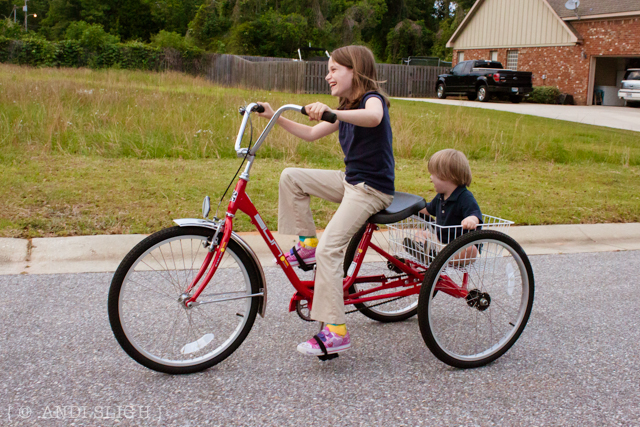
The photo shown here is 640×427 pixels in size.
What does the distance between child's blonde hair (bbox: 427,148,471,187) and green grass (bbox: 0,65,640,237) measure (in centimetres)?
251

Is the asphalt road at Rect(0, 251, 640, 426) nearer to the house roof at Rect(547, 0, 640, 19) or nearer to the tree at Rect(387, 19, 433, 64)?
the house roof at Rect(547, 0, 640, 19)

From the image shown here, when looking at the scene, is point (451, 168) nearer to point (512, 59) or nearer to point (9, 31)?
point (512, 59)

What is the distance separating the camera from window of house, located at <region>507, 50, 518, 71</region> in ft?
108

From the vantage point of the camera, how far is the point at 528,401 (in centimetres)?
300

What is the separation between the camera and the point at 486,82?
26.3m

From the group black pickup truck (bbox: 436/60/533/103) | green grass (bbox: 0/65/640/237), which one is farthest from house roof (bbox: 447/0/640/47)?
green grass (bbox: 0/65/640/237)

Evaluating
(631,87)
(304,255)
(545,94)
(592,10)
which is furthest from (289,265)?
(592,10)

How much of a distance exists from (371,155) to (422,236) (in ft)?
1.75

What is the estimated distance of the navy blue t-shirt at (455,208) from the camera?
11.2ft

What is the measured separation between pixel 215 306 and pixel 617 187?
6.68 meters

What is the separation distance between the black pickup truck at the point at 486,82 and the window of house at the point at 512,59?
4.47 meters

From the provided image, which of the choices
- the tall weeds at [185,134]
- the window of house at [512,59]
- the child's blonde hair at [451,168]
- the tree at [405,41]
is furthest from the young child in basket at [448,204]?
the tree at [405,41]

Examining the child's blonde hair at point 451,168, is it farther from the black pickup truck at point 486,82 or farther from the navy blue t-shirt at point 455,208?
the black pickup truck at point 486,82

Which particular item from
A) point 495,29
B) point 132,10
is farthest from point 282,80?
point 132,10
